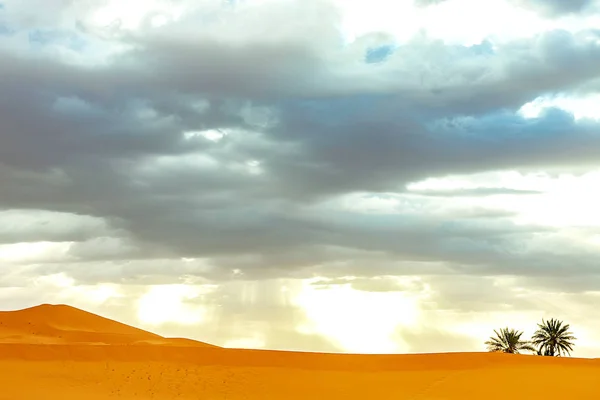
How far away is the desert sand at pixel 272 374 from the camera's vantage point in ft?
144

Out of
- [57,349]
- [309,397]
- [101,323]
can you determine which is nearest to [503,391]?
[309,397]

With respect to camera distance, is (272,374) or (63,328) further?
(63,328)

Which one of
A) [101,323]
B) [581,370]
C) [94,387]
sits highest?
[101,323]

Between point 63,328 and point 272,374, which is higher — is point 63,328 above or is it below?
above

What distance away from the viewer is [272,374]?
4762cm

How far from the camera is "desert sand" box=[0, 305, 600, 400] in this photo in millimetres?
44000

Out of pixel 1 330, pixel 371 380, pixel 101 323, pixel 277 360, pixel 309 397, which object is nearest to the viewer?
pixel 309 397

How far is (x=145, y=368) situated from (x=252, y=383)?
7.06 metres

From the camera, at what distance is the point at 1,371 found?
47.0 m

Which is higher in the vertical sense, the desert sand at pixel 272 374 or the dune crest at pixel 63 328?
the dune crest at pixel 63 328

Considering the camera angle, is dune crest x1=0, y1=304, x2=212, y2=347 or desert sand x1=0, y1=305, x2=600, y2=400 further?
dune crest x1=0, y1=304, x2=212, y2=347

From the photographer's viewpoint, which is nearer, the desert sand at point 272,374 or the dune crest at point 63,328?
the desert sand at point 272,374

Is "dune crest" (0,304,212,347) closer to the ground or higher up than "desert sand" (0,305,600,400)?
higher up

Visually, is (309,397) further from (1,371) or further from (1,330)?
(1,330)
